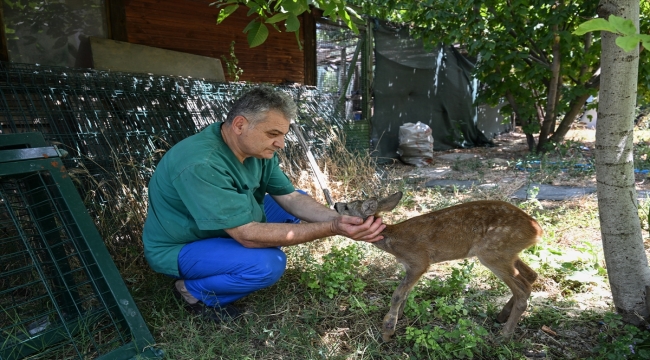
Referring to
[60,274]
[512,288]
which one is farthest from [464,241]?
[60,274]

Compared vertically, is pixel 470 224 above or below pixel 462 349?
above

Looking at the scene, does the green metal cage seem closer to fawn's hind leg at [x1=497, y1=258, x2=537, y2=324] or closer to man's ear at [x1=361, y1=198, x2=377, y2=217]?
man's ear at [x1=361, y1=198, x2=377, y2=217]

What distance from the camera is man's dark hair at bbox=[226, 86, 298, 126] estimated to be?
3053 millimetres

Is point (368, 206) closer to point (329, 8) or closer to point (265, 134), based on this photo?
point (265, 134)

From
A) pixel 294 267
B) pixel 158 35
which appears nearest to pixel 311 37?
pixel 158 35

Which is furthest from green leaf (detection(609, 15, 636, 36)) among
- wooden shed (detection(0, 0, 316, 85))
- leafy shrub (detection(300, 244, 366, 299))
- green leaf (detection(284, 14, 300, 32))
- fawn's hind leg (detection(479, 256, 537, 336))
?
wooden shed (detection(0, 0, 316, 85))

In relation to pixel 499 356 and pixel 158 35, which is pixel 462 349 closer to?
pixel 499 356

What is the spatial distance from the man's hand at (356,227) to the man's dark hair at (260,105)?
2.63ft

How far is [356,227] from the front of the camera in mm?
2957

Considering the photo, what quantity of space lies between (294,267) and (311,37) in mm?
5923

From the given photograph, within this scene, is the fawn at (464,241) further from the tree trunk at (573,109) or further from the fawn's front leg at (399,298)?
the tree trunk at (573,109)

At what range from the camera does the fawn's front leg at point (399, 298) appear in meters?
3.00

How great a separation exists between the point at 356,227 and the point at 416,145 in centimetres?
718

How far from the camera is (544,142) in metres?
10.5
